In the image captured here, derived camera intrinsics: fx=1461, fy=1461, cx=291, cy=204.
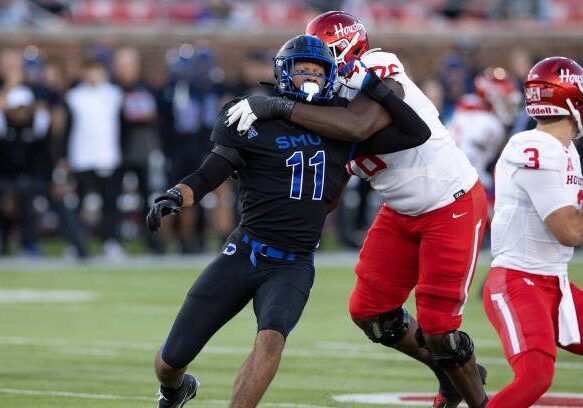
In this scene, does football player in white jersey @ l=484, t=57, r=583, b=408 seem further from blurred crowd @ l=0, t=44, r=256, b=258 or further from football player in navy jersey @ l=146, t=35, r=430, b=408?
blurred crowd @ l=0, t=44, r=256, b=258

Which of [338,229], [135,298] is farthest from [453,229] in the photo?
[338,229]

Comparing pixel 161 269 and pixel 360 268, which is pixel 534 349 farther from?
pixel 161 269

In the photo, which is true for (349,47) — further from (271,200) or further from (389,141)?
(271,200)

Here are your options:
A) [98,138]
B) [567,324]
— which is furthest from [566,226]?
[98,138]

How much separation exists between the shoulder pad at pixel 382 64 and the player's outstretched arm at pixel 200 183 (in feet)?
2.98

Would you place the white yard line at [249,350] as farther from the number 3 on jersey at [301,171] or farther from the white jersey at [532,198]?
the number 3 on jersey at [301,171]

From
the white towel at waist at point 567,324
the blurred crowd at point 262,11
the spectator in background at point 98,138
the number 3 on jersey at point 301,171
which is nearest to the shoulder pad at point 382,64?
the number 3 on jersey at point 301,171

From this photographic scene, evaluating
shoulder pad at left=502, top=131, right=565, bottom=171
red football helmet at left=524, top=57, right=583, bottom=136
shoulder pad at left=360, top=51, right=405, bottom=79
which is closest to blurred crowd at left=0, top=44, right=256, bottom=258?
shoulder pad at left=360, top=51, right=405, bottom=79

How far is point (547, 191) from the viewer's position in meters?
6.20

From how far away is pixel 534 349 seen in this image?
6074 mm

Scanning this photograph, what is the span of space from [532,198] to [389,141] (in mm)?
805

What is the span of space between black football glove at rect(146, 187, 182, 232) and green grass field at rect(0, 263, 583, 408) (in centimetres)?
187

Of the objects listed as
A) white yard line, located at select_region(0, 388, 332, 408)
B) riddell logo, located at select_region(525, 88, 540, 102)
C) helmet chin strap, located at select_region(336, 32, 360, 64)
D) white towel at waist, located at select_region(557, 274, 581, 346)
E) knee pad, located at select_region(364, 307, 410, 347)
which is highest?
helmet chin strap, located at select_region(336, 32, 360, 64)

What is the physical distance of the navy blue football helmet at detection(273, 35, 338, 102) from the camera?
6.53 metres
